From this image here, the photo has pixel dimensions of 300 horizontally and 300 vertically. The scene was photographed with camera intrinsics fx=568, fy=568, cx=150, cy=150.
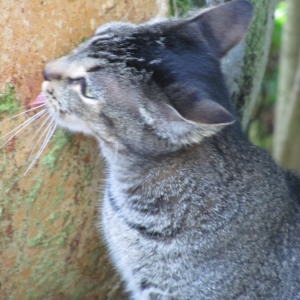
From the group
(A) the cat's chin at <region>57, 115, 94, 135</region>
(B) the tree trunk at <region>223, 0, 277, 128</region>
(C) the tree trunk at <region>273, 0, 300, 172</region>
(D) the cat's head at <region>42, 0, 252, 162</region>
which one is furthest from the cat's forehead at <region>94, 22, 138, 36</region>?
(C) the tree trunk at <region>273, 0, 300, 172</region>

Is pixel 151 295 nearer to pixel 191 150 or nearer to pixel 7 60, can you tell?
pixel 191 150

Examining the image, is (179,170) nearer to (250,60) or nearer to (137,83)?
(137,83)

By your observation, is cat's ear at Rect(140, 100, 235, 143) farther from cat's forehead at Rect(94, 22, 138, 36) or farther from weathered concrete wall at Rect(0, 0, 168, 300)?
weathered concrete wall at Rect(0, 0, 168, 300)

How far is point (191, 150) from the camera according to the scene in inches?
104

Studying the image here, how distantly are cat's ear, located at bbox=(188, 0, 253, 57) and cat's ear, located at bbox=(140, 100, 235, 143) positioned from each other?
1.66ft

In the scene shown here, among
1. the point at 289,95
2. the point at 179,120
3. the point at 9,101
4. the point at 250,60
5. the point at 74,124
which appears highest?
the point at 9,101

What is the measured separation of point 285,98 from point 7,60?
3473mm

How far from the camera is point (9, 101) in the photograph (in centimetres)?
258

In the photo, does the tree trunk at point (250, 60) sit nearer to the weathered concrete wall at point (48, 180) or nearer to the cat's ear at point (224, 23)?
the cat's ear at point (224, 23)

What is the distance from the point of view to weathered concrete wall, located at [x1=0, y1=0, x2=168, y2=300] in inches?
99.5

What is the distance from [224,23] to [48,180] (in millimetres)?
1160

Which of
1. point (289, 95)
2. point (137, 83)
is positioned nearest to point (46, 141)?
point (137, 83)

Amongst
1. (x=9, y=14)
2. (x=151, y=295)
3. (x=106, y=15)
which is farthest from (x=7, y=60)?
(x=151, y=295)

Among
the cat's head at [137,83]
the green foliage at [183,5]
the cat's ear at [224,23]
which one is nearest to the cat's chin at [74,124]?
the cat's head at [137,83]
